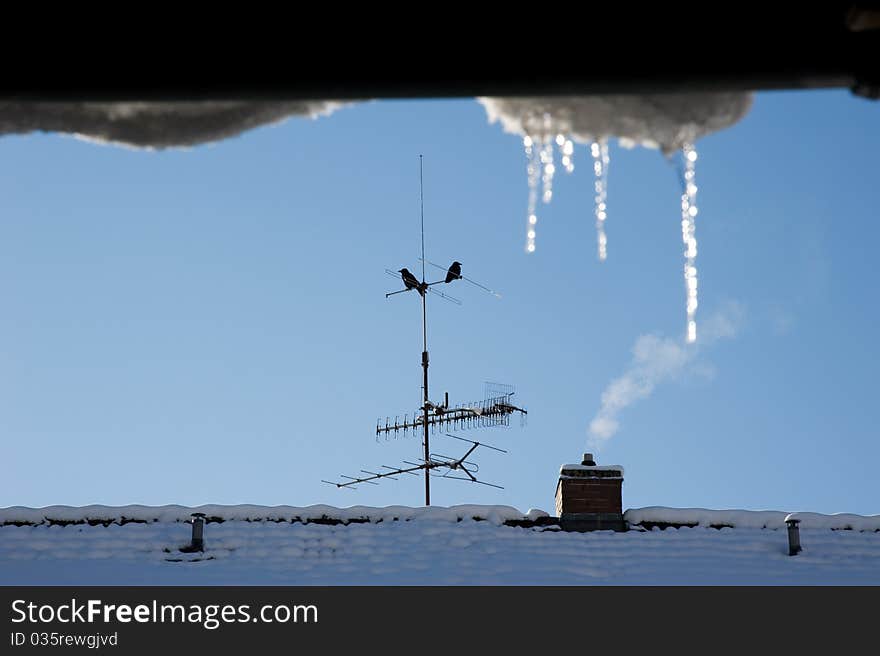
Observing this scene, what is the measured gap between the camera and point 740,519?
12195 mm

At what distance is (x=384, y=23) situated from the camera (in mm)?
1877

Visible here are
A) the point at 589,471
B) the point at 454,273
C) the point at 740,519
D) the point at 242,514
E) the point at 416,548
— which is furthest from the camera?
the point at 454,273

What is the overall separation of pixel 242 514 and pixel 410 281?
6.66 metres

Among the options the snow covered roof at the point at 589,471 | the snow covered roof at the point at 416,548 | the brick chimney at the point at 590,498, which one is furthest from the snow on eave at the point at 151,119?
the snow covered roof at the point at 589,471

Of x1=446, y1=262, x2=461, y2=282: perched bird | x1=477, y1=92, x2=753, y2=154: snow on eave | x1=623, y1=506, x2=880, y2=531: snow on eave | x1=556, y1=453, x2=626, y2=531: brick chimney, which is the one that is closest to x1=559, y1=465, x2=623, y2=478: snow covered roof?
x1=556, y1=453, x2=626, y2=531: brick chimney

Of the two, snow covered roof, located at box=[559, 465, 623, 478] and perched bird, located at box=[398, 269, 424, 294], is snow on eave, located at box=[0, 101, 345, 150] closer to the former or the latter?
snow covered roof, located at box=[559, 465, 623, 478]

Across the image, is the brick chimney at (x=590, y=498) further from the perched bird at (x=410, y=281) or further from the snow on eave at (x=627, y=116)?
the snow on eave at (x=627, y=116)

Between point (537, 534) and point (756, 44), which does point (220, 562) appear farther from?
point (756, 44)

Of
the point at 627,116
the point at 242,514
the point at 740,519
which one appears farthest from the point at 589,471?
the point at 627,116

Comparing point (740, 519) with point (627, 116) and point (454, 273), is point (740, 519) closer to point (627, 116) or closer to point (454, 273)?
point (454, 273)

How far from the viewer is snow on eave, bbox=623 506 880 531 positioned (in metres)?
12.1

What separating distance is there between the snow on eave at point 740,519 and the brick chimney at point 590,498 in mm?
190
